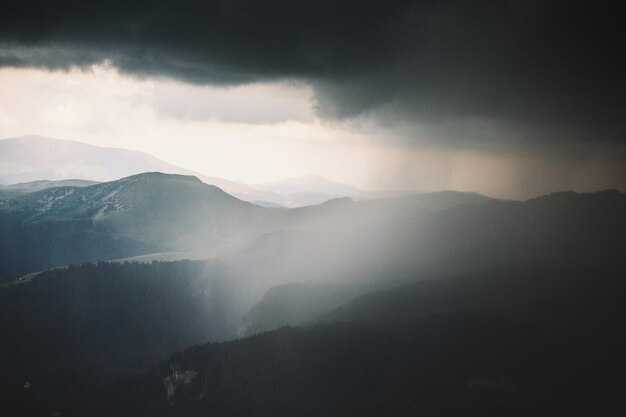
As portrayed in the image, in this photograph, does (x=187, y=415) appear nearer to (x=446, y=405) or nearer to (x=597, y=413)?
(x=446, y=405)

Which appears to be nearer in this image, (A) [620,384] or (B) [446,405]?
(B) [446,405]

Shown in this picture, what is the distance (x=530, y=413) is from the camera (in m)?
169

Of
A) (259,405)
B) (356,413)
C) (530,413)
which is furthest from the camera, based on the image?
(259,405)

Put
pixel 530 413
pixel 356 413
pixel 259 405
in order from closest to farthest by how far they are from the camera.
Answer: pixel 530 413 → pixel 356 413 → pixel 259 405

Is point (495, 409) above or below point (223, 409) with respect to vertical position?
above

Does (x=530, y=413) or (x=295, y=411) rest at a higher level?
(x=530, y=413)

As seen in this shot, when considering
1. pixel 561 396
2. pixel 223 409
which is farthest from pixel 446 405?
pixel 223 409

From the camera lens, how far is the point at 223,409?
198125 millimetres

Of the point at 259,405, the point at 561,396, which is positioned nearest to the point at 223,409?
the point at 259,405

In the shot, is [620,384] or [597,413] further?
[620,384]

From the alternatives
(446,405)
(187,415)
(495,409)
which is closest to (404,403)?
(446,405)

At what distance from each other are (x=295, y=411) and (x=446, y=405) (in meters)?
62.9

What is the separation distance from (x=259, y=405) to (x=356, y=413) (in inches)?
1729

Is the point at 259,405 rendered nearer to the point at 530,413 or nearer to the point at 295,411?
the point at 295,411
